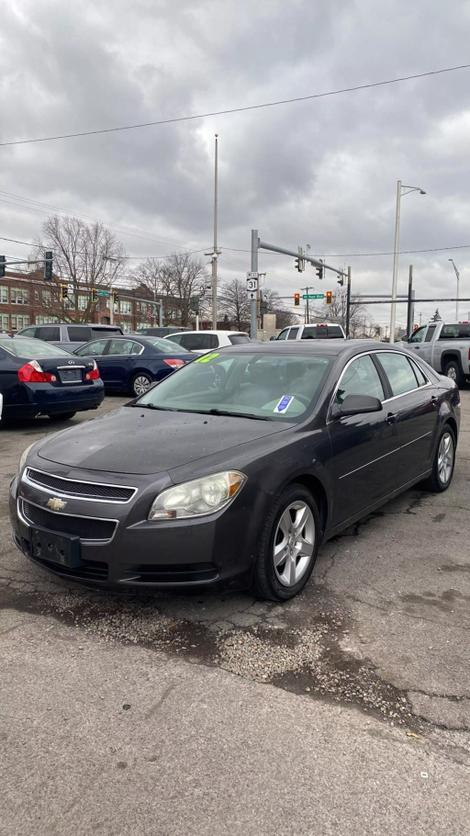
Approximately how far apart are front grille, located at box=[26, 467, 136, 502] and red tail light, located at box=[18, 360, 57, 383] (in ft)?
17.4

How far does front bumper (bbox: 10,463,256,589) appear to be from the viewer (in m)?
2.80

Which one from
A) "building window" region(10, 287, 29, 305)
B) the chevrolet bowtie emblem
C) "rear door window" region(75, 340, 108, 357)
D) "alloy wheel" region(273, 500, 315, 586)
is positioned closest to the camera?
the chevrolet bowtie emblem

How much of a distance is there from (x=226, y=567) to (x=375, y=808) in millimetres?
1265

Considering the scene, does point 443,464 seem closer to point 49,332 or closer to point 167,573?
point 167,573

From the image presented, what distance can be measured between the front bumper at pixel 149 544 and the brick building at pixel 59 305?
43.6m

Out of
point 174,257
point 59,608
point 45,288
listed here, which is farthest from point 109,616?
point 174,257

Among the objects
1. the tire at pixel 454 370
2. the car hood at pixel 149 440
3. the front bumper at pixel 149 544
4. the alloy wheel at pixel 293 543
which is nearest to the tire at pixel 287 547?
the alloy wheel at pixel 293 543

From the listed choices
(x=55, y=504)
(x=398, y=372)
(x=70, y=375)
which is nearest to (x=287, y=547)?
(x=55, y=504)

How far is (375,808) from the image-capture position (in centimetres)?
187

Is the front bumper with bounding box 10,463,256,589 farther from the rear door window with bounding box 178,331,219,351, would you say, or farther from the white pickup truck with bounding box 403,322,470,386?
the white pickup truck with bounding box 403,322,470,386

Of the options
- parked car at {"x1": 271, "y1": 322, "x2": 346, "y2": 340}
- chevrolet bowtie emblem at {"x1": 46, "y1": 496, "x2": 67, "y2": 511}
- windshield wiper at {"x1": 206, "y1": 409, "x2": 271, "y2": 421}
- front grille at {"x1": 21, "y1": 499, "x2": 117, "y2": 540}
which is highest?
parked car at {"x1": 271, "y1": 322, "x2": 346, "y2": 340}

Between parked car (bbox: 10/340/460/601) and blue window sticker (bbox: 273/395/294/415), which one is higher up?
blue window sticker (bbox: 273/395/294/415)

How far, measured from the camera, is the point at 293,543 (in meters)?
3.34

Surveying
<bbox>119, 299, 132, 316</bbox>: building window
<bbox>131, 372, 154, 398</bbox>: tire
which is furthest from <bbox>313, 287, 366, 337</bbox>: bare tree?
<bbox>131, 372, 154, 398</bbox>: tire
